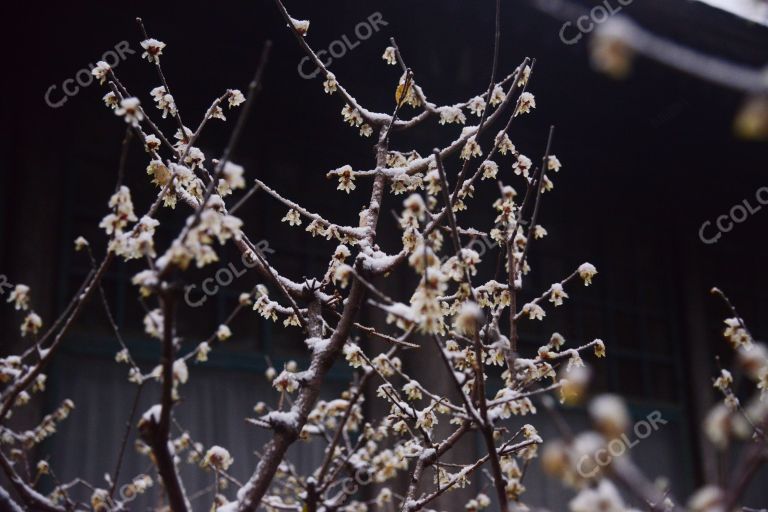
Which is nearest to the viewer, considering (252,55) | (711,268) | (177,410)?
(177,410)

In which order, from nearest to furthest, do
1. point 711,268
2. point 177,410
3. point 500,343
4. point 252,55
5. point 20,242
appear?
point 500,343 < point 20,242 < point 177,410 < point 252,55 < point 711,268

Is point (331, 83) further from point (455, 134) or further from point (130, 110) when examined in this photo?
point (455, 134)

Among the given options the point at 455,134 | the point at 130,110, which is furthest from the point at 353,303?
the point at 455,134

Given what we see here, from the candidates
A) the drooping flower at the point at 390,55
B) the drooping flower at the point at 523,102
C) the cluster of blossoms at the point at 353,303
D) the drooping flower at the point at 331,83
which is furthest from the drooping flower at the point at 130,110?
the drooping flower at the point at 523,102

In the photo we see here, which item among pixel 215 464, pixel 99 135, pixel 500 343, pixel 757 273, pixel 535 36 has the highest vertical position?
pixel 535 36

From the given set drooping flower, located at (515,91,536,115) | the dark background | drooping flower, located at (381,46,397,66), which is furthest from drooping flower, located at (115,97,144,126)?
the dark background

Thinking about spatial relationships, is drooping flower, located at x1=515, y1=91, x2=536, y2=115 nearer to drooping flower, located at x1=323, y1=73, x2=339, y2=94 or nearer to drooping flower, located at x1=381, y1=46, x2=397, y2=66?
drooping flower, located at x1=381, y1=46, x2=397, y2=66

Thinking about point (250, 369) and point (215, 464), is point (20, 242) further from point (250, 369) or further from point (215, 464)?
point (215, 464)

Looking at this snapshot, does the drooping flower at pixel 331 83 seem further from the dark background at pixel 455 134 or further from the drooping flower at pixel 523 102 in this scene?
the dark background at pixel 455 134

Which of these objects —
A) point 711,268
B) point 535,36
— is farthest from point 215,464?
point 711,268
